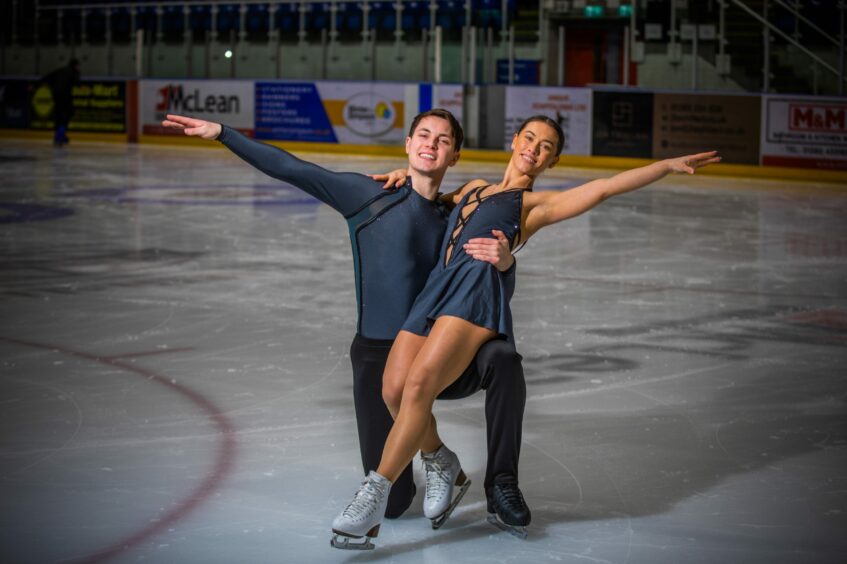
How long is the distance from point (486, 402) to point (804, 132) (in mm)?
15079

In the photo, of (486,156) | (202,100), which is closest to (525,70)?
(486,156)

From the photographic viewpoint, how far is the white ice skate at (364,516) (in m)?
3.80

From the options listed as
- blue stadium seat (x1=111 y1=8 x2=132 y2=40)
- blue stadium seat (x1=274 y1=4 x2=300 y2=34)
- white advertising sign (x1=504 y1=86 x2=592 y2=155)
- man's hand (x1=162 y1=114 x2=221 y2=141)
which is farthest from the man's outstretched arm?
blue stadium seat (x1=111 y1=8 x2=132 y2=40)

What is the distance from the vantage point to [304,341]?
710cm

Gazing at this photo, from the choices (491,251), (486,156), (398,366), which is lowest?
(398,366)

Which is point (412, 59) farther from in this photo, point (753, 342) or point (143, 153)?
point (753, 342)

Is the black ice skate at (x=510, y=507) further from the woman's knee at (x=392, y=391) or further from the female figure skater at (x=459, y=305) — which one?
the woman's knee at (x=392, y=391)

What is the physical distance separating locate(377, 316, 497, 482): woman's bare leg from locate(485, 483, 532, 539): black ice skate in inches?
12.1

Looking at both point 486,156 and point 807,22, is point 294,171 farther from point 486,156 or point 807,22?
point 807,22

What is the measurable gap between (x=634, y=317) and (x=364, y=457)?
4.03 m

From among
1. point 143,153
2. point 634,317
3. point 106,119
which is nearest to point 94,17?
point 106,119

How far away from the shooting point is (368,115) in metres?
22.2

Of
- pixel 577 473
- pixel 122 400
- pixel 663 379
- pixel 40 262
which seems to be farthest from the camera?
pixel 40 262

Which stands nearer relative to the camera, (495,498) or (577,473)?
(495,498)
